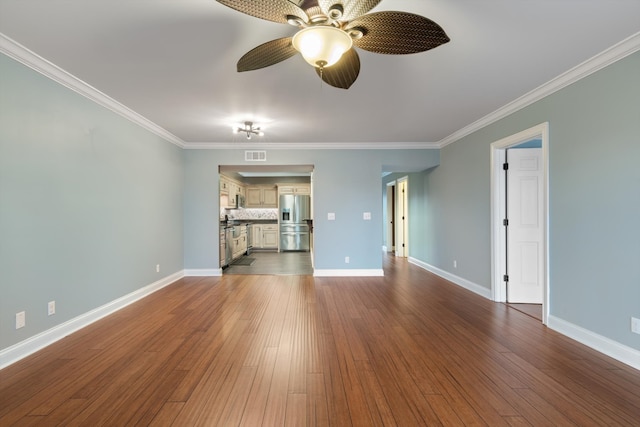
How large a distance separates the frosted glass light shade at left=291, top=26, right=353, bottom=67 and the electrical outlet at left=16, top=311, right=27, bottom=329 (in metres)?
2.95

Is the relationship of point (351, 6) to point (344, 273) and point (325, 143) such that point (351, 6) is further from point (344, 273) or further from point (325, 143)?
point (344, 273)

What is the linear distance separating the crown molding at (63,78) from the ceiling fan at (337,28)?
1920 millimetres

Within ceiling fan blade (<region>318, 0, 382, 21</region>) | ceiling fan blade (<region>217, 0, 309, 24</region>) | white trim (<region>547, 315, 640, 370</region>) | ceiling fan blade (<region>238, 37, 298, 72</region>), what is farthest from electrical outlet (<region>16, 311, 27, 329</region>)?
white trim (<region>547, 315, 640, 370</region>)

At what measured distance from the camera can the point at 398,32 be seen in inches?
62.1

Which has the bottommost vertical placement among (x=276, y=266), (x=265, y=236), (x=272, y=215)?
(x=276, y=266)

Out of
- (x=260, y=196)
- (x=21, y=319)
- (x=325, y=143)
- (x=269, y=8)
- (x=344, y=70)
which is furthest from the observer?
(x=260, y=196)

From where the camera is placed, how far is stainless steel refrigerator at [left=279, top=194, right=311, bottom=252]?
877cm

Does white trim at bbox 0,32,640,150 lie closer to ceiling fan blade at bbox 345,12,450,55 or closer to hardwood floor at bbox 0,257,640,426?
Answer: ceiling fan blade at bbox 345,12,450,55

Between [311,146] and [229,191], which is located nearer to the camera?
[311,146]

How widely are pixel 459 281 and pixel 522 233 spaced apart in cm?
128

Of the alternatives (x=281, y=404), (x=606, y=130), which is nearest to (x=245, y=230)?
(x=281, y=404)

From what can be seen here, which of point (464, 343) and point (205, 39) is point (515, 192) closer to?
point (464, 343)

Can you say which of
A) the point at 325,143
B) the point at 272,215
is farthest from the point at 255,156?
the point at 272,215

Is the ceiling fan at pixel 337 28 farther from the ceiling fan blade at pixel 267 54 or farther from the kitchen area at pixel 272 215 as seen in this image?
the kitchen area at pixel 272 215
